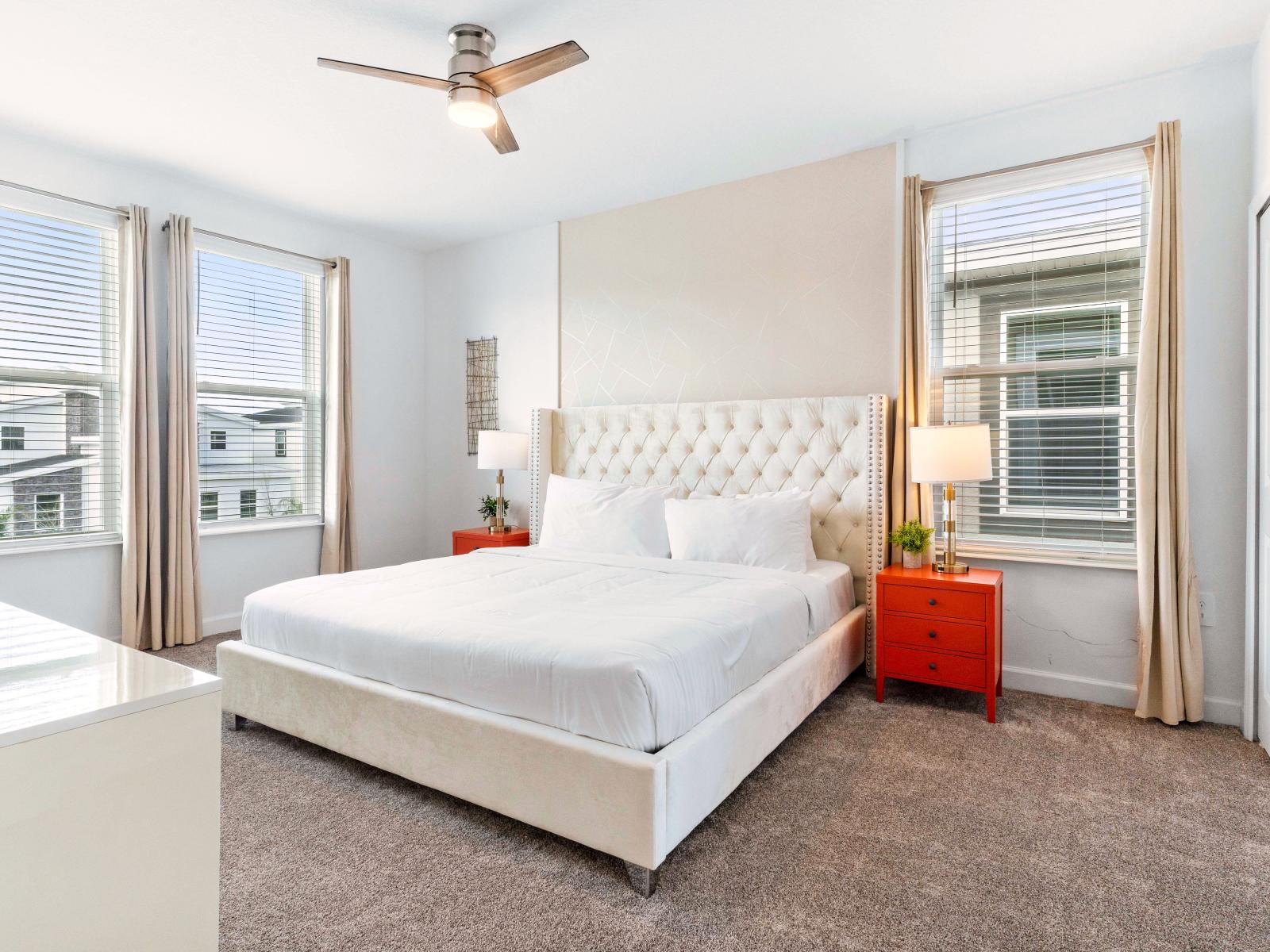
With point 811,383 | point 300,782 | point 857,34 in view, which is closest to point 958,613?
point 811,383

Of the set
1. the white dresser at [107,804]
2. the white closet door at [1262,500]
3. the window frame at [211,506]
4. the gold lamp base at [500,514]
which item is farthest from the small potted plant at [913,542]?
the window frame at [211,506]

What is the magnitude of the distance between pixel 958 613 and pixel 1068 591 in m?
0.68

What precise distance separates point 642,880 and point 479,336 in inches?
169

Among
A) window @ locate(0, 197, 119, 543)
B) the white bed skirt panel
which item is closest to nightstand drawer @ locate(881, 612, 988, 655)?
the white bed skirt panel

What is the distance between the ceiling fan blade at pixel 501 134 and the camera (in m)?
2.76

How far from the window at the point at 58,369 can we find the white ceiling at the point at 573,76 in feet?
1.59

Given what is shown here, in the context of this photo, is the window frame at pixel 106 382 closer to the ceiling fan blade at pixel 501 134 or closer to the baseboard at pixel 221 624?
the baseboard at pixel 221 624

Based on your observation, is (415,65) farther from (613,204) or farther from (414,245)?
(414,245)

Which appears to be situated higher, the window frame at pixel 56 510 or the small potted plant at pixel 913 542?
the window frame at pixel 56 510

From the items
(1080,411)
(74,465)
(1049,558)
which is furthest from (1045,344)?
(74,465)

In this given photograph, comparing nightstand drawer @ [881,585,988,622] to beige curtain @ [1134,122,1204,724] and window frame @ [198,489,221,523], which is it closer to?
beige curtain @ [1134,122,1204,724]

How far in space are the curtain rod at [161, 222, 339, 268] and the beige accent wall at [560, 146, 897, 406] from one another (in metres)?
1.66

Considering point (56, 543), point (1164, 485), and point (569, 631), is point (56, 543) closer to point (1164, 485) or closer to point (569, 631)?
point (569, 631)

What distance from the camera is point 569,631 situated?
2107 millimetres
